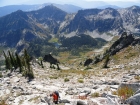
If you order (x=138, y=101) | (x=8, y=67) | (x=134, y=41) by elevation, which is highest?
(x=138, y=101)

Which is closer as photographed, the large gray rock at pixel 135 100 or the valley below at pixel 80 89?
the large gray rock at pixel 135 100

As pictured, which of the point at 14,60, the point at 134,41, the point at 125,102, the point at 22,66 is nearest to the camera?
the point at 125,102

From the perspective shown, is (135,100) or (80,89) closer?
(135,100)

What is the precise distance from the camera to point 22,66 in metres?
83.8

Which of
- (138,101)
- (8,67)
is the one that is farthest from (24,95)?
(8,67)

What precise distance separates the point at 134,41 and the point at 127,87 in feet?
331

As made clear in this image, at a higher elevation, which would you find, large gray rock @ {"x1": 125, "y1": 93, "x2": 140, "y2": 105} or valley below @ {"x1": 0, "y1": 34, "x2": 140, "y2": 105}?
large gray rock @ {"x1": 125, "y1": 93, "x2": 140, "y2": 105}

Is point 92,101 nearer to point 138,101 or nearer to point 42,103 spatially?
point 138,101

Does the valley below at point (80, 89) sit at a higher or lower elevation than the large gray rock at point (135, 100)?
lower

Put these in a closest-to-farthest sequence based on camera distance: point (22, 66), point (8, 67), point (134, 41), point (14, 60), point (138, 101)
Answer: point (138, 101) → point (22, 66) → point (14, 60) → point (8, 67) → point (134, 41)

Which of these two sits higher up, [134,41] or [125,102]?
[125,102]

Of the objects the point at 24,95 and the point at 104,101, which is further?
the point at 24,95

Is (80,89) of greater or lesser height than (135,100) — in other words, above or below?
below

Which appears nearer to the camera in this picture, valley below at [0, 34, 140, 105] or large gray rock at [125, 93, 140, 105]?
large gray rock at [125, 93, 140, 105]
